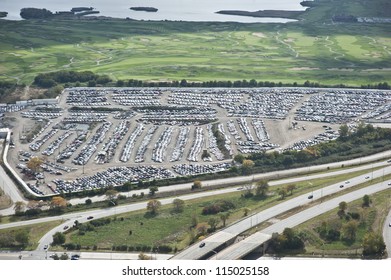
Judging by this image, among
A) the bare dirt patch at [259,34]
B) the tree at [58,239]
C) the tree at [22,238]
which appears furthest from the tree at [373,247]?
the bare dirt patch at [259,34]

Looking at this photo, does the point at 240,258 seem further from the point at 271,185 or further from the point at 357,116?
the point at 357,116

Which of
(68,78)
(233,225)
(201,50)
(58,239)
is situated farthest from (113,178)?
(201,50)

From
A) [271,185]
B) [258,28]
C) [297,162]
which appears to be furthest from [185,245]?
[258,28]

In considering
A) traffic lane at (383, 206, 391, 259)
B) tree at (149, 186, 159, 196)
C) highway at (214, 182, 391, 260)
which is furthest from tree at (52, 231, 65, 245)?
traffic lane at (383, 206, 391, 259)

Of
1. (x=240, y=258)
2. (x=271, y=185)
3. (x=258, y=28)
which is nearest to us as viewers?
(x=240, y=258)

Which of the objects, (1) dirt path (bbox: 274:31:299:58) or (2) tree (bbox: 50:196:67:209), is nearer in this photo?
(2) tree (bbox: 50:196:67:209)

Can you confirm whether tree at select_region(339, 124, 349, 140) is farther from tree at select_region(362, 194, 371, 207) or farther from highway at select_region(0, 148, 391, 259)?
tree at select_region(362, 194, 371, 207)

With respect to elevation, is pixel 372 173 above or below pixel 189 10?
below
